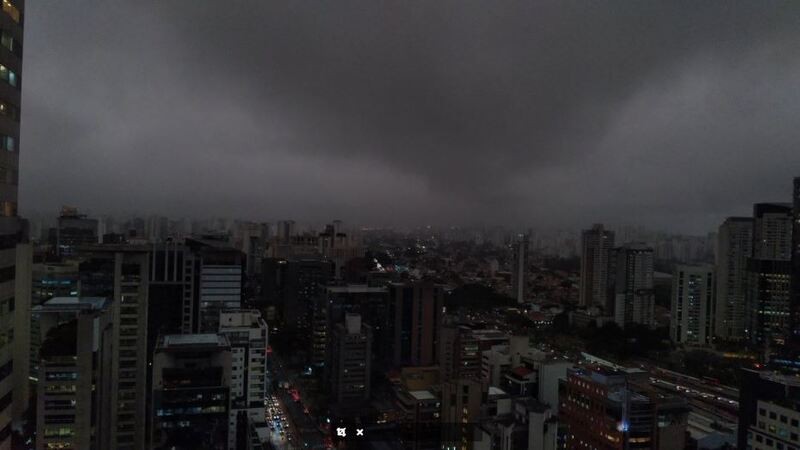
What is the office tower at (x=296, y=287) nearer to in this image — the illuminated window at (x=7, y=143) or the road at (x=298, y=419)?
the road at (x=298, y=419)

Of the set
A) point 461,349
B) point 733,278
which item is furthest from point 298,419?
point 733,278

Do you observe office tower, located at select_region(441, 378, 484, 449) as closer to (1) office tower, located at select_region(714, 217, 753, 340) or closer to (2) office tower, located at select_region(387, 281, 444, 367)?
(2) office tower, located at select_region(387, 281, 444, 367)

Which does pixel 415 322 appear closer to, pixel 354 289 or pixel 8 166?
pixel 354 289

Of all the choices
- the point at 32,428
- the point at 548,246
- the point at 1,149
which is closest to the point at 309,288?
the point at 548,246

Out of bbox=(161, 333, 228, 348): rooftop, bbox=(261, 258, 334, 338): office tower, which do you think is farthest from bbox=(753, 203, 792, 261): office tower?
bbox=(161, 333, 228, 348): rooftop

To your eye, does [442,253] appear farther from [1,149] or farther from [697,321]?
[1,149]

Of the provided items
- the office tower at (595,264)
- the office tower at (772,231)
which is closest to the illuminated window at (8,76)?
the office tower at (772,231)
